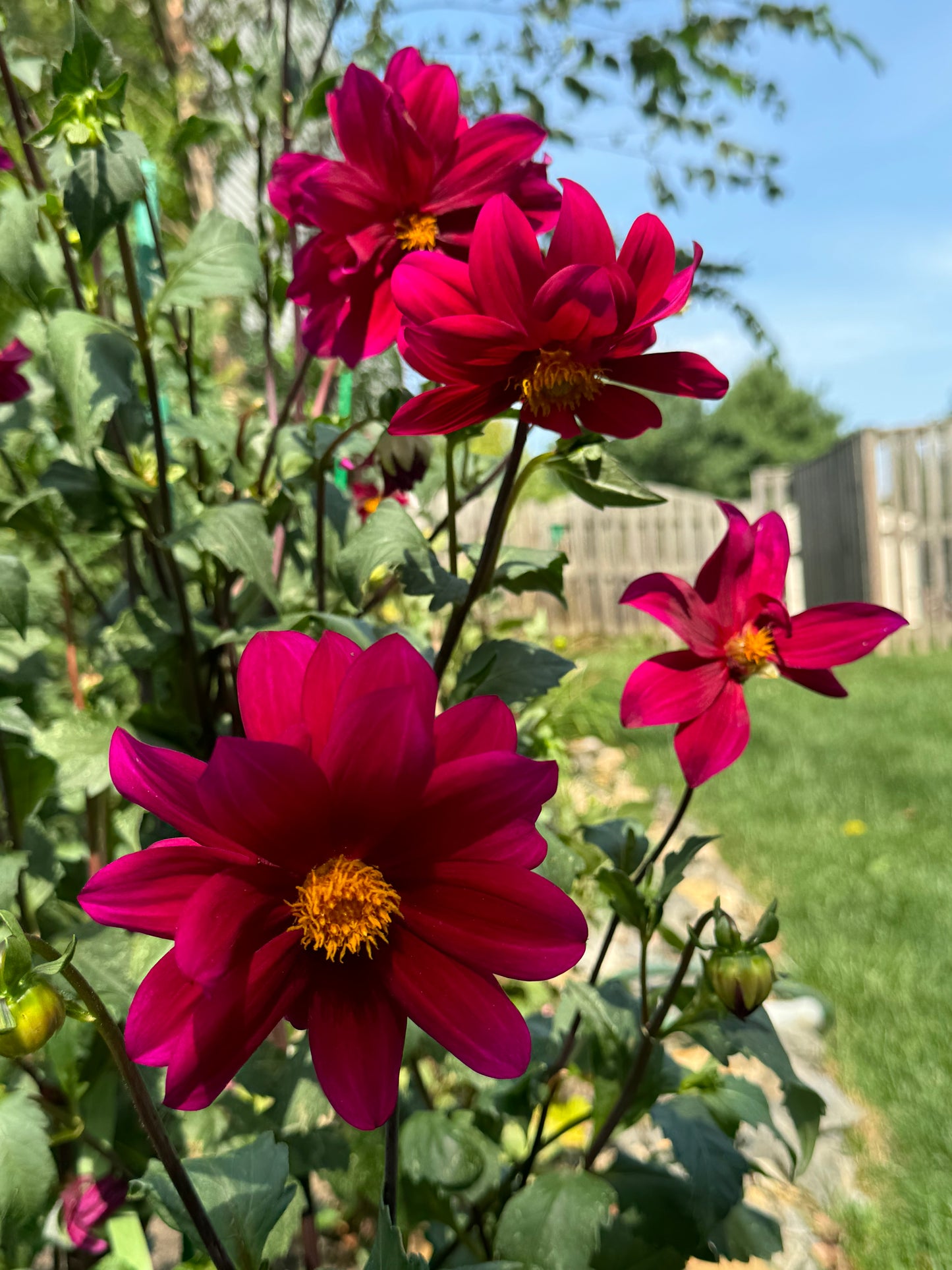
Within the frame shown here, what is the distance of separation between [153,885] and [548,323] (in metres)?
0.32

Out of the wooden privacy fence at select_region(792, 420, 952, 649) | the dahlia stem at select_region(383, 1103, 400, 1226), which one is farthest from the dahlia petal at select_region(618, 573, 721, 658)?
the wooden privacy fence at select_region(792, 420, 952, 649)

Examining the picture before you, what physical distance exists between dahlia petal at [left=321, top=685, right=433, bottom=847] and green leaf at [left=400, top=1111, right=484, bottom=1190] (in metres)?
0.52

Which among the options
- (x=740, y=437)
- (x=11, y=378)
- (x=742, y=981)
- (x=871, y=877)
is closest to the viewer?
(x=742, y=981)

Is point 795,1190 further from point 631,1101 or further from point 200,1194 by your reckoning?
point 200,1194

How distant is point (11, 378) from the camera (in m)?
0.80

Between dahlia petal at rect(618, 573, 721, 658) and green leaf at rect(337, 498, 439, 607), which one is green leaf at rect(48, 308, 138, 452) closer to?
green leaf at rect(337, 498, 439, 607)

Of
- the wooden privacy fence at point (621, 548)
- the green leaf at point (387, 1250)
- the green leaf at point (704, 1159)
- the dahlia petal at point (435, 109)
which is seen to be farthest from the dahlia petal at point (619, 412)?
the wooden privacy fence at point (621, 548)

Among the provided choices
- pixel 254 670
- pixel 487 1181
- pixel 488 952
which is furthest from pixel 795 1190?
pixel 254 670

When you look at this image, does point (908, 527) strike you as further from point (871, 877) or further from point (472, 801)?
point (472, 801)

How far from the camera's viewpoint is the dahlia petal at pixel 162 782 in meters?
0.38

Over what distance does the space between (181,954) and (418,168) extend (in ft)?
1.61

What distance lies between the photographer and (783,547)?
66 centimetres

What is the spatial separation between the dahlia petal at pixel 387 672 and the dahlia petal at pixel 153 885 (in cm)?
9

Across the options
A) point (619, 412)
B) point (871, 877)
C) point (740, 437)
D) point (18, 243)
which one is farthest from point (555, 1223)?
point (740, 437)
